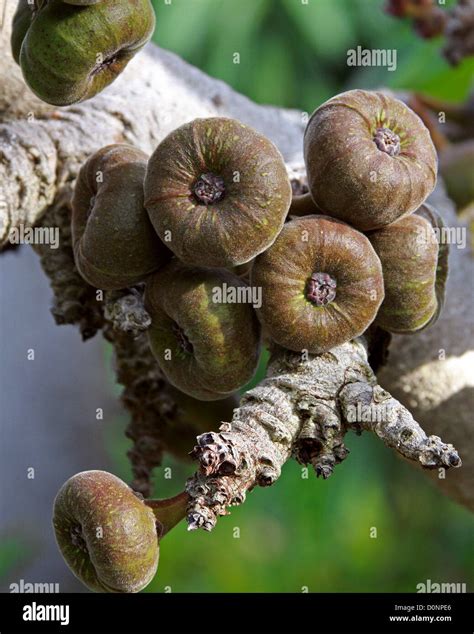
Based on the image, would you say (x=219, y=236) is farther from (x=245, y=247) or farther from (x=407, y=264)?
(x=407, y=264)

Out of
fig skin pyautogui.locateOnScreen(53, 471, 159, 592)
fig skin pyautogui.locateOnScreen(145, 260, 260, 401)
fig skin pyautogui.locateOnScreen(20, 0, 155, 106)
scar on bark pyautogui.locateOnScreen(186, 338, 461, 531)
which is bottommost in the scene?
fig skin pyautogui.locateOnScreen(53, 471, 159, 592)

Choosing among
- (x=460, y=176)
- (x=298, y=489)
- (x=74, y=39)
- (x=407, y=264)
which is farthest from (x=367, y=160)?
(x=298, y=489)

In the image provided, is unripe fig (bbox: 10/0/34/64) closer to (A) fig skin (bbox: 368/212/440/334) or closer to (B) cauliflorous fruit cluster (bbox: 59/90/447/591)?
(B) cauliflorous fruit cluster (bbox: 59/90/447/591)

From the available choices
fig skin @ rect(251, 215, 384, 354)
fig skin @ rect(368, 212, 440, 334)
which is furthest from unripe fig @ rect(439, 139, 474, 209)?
fig skin @ rect(251, 215, 384, 354)

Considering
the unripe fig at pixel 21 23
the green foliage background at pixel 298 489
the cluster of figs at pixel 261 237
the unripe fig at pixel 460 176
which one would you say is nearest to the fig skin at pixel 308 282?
the cluster of figs at pixel 261 237

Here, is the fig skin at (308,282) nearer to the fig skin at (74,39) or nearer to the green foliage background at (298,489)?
the fig skin at (74,39)
